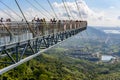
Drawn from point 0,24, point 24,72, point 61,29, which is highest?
point 0,24

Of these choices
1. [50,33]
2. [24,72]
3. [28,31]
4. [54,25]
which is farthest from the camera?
[24,72]

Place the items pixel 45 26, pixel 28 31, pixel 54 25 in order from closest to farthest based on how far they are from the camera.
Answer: pixel 28 31
pixel 45 26
pixel 54 25

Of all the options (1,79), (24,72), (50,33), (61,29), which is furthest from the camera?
(24,72)

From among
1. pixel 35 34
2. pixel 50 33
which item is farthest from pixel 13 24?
pixel 50 33

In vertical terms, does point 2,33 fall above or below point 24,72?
above

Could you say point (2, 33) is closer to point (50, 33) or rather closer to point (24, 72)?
point (50, 33)

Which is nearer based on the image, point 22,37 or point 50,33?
point 22,37

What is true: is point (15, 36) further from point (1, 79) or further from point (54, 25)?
point (1, 79)

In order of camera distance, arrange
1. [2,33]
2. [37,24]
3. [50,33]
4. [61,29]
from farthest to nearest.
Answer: [61,29] → [50,33] → [37,24] → [2,33]

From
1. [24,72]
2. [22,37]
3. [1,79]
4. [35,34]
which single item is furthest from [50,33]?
[24,72]

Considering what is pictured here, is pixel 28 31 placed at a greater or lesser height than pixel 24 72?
greater
